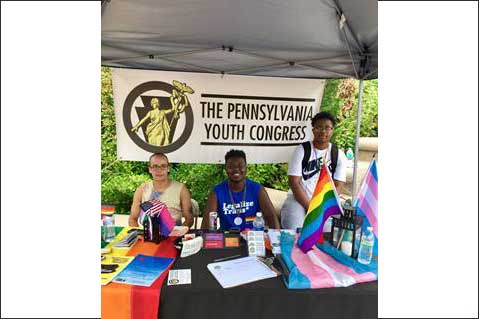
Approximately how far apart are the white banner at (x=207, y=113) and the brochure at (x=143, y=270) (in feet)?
6.23

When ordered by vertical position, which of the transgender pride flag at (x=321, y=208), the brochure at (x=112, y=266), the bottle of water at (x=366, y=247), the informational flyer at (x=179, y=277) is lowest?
the informational flyer at (x=179, y=277)

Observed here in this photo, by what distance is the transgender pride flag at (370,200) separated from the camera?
1.53 m

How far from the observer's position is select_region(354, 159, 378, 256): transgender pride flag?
1.53 m

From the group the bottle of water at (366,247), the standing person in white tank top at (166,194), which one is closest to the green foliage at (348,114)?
the standing person in white tank top at (166,194)

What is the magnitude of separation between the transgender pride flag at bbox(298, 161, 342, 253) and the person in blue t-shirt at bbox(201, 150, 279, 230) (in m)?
1.23

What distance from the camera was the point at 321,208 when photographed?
5.20 ft

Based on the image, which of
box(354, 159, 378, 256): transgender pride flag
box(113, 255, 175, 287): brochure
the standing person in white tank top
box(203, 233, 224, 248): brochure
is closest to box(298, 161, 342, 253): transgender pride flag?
box(354, 159, 378, 256): transgender pride flag

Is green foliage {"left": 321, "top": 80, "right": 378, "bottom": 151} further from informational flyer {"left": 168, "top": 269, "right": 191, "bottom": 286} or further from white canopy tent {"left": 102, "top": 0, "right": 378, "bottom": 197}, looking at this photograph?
informational flyer {"left": 168, "top": 269, "right": 191, "bottom": 286}

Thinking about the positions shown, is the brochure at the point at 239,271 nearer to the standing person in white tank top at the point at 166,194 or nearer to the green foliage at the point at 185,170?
the standing person in white tank top at the point at 166,194

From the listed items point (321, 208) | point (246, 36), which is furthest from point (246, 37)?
point (321, 208)
